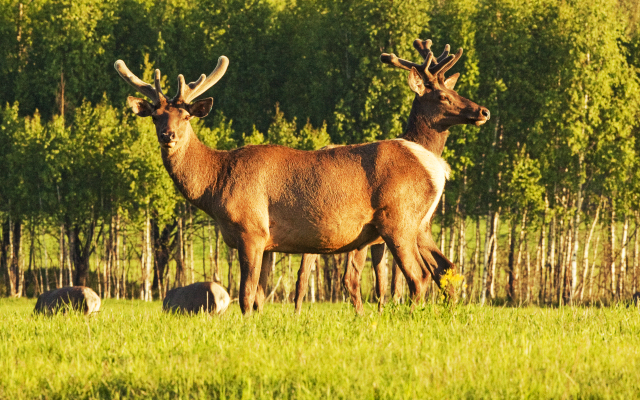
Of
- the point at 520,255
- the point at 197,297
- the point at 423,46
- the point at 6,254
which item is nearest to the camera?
the point at 423,46

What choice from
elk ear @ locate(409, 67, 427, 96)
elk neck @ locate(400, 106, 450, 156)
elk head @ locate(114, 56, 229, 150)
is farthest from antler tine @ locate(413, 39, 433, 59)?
elk head @ locate(114, 56, 229, 150)

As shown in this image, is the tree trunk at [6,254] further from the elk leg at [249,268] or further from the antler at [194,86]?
the elk leg at [249,268]

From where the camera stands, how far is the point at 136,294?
39500mm

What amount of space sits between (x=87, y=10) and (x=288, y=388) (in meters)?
37.8

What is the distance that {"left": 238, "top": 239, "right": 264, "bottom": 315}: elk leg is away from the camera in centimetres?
881

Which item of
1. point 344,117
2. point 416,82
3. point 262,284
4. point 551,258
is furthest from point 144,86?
point 551,258

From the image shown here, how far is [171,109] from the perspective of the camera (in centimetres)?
934

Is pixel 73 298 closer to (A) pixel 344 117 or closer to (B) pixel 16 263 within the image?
(A) pixel 344 117

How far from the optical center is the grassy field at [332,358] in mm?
5352

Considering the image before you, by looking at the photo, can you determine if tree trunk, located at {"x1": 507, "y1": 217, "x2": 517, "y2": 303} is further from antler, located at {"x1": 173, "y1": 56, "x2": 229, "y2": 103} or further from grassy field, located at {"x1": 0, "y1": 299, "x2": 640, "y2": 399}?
grassy field, located at {"x1": 0, "y1": 299, "x2": 640, "y2": 399}

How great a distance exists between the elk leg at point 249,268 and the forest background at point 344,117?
754 inches

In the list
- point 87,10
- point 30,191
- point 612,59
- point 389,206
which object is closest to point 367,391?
point 389,206

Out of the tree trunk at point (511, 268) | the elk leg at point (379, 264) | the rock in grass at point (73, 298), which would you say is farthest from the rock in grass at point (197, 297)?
the tree trunk at point (511, 268)

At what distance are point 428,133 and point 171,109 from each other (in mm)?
3669
